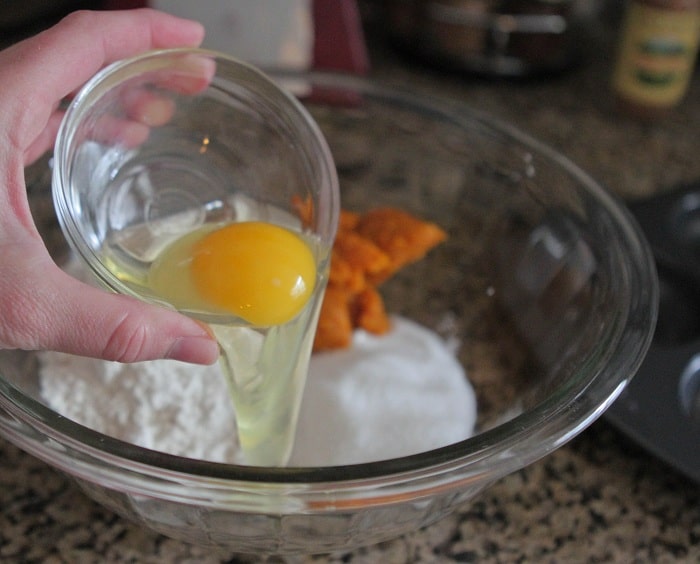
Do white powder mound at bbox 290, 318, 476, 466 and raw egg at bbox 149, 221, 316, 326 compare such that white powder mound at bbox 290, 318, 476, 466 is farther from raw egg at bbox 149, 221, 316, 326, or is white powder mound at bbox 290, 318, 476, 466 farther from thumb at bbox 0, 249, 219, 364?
thumb at bbox 0, 249, 219, 364

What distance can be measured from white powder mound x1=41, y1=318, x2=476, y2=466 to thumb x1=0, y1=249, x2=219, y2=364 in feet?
0.81

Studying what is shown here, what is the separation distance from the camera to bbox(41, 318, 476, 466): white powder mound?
2.72 ft

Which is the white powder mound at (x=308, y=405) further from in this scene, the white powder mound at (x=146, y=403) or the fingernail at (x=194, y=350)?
the fingernail at (x=194, y=350)

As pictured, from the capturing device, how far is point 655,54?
1.48 metres

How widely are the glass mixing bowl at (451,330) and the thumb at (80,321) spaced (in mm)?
73

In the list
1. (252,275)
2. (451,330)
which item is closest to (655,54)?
(451,330)

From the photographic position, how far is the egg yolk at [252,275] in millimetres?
738

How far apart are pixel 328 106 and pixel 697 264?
58 cm

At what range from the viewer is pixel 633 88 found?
157cm

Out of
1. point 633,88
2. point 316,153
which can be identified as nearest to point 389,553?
point 316,153

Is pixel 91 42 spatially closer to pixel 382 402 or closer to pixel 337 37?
pixel 382 402

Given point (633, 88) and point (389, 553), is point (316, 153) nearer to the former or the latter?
point (389, 553)

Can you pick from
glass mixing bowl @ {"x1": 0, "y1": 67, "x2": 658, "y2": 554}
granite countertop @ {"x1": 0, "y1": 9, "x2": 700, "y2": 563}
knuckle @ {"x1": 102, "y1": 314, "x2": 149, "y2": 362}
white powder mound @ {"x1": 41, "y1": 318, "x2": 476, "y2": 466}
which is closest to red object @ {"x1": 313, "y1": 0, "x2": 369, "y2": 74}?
glass mixing bowl @ {"x1": 0, "y1": 67, "x2": 658, "y2": 554}

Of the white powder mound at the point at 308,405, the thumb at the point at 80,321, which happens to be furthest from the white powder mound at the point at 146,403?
the thumb at the point at 80,321
